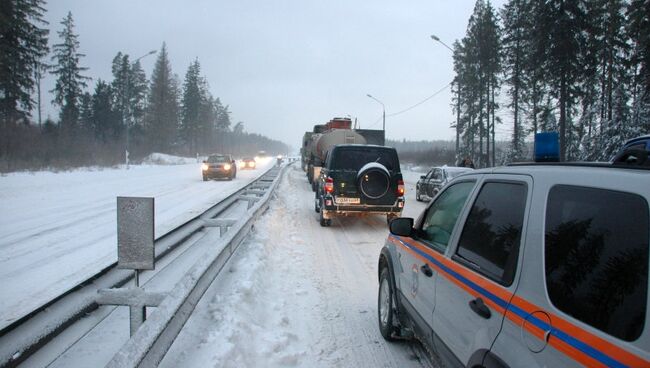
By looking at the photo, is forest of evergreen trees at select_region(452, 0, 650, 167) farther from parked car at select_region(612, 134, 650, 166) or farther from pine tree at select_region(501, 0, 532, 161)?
parked car at select_region(612, 134, 650, 166)

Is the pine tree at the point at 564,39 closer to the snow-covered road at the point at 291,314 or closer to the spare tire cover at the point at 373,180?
the spare tire cover at the point at 373,180

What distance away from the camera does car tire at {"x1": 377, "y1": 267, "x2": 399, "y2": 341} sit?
420 centimetres

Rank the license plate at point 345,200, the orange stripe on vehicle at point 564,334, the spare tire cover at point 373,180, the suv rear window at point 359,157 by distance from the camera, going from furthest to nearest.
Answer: the suv rear window at point 359,157 < the license plate at point 345,200 < the spare tire cover at point 373,180 < the orange stripe on vehicle at point 564,334

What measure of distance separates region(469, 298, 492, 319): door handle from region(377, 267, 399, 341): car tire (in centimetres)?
184

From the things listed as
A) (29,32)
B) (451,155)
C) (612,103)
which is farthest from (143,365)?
(451,155)

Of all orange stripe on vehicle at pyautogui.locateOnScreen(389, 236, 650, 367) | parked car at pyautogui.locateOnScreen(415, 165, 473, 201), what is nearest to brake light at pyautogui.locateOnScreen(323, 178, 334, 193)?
parked car at pyautogui.locateOnScreen(415, 165, 473, 201)

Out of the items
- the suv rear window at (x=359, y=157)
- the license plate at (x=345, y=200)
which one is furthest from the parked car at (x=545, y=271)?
the suv rear window at (x=359, y=157)

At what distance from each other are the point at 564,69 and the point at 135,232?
29103 millimetres

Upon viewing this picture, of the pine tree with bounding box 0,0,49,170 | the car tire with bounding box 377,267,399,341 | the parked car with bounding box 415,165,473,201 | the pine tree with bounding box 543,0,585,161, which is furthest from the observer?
the pine tree with bounding box 0,0,49,170

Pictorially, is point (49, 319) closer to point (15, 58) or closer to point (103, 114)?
point (15, 58)

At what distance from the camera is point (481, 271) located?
239 centimetres

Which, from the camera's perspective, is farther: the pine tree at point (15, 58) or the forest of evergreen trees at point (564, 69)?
the pine tree at point (15, 58)

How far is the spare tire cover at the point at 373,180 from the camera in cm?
1024

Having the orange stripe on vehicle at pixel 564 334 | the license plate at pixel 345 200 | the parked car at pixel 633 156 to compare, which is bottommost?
the license plate at pixel 345 200
